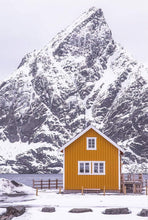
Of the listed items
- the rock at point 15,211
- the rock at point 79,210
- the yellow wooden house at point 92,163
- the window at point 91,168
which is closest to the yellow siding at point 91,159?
the yellow wooden house at point 92,163

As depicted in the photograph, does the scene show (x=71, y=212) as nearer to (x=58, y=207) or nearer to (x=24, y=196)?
(x=58, y=207)

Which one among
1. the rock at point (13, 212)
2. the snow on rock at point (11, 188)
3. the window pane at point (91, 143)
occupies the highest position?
the window pane at point (91, 143)

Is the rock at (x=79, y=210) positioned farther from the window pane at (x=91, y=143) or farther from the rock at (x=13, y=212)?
the window pane at (x=91, y=143)

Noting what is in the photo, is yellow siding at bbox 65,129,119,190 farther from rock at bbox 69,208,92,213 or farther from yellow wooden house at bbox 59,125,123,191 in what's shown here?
rock at bbox 69,208,92,213

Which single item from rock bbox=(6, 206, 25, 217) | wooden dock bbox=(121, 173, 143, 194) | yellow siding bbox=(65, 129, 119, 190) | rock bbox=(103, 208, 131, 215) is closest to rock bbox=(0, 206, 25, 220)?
rock bbox=(6, 206, 25, 217)

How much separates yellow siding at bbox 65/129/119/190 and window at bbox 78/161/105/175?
35cm

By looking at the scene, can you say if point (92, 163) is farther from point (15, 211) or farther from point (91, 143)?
point (15, 211)

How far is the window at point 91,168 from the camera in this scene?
179 feet

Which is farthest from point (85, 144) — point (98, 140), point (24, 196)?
point (24, 196)

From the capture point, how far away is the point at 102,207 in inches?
1406

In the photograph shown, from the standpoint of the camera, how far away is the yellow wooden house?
54.2m

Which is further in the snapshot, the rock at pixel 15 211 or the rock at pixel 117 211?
the rock at pixel 15 211

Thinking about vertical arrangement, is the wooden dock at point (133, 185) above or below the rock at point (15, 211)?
above

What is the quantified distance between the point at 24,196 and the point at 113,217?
16.0m
